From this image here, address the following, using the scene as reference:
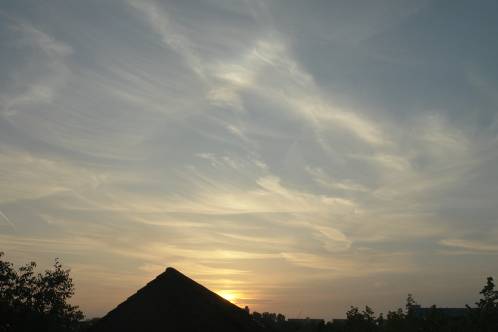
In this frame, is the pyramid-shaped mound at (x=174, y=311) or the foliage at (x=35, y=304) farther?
the foliage at (x=35, y=304)

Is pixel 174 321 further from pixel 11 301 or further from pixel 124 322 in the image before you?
pixel 11 301

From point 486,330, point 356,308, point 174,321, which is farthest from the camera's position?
point 356,308

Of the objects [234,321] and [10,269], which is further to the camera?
[10,269]

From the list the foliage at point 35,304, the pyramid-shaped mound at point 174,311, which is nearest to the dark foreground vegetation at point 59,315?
the foliage at point 35,304

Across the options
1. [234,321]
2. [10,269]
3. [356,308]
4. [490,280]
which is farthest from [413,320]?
[10,269]

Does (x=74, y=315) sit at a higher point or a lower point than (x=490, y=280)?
lower

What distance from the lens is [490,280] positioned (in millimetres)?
31172

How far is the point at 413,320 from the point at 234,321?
34.8 metres

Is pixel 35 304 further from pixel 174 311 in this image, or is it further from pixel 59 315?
pixel 174 311

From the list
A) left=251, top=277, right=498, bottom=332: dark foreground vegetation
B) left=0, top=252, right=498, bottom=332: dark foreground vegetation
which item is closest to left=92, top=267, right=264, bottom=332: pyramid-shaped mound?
left=251, top=277, right=498, bottom=332: dark foreground vegetation

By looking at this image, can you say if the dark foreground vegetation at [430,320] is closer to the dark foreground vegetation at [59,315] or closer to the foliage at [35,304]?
the dark foreground vegetation at [59,315]

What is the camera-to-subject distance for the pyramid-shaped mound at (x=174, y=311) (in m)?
13.0

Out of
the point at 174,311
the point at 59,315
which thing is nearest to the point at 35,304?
the point at 59,315

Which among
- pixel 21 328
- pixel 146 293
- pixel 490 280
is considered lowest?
pixel 21 328
